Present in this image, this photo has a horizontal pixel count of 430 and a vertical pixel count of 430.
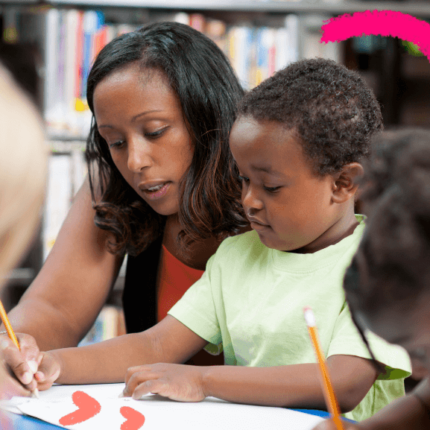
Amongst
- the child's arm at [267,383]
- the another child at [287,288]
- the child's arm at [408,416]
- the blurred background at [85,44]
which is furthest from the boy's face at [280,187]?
the blurred background at [85,44]

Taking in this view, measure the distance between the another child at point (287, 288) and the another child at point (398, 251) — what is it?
0.91ft

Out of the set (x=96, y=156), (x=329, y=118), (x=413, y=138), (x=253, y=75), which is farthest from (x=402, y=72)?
(x=413, y=138)

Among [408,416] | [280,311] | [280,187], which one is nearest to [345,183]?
[280,187]

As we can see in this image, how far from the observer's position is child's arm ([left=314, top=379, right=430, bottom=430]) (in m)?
0.46

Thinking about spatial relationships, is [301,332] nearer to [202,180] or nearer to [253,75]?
[202,180]

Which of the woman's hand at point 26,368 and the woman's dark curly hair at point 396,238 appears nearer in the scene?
the woman's dark curly hair at point 396,238

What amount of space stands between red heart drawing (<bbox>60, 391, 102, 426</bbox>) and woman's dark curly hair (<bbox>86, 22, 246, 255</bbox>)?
0.36m

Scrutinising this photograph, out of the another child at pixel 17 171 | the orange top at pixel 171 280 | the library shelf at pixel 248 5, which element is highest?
the library shelf at pixel 248 5

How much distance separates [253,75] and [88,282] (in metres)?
1.29

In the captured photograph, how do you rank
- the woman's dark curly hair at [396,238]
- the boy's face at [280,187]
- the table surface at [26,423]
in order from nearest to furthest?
the woman's dark curly hair at [396,238] < the table surface at [26,423] < the boy's face at [280,187]

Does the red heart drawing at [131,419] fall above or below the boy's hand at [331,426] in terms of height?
below

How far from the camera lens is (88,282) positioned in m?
1.05

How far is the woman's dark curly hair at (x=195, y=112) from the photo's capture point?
0.94 m

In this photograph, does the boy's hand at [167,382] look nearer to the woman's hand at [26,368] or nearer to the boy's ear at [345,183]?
the woman's hand at [26,368]
